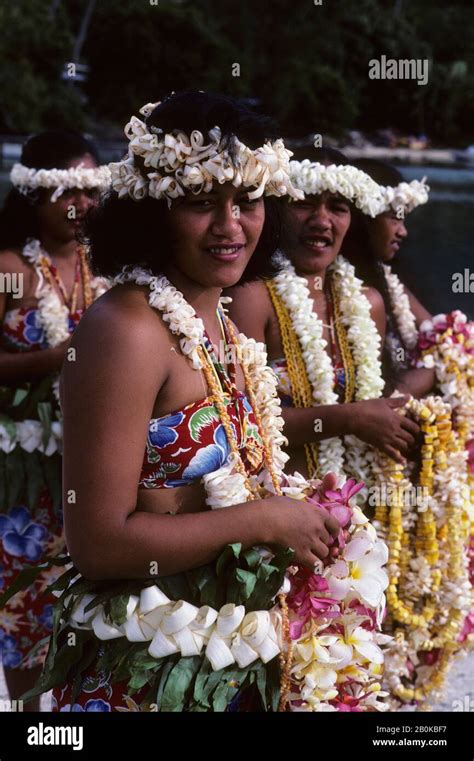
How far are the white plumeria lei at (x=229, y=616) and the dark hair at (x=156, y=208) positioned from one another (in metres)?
0.04

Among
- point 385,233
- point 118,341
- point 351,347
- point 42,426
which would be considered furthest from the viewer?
point 385,233

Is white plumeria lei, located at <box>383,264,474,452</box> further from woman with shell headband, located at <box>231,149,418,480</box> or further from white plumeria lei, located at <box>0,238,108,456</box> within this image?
white plumeria lei, located at <box>0,238,108,456</box>

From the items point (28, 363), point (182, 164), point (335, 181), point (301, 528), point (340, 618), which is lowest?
point (340, 618)

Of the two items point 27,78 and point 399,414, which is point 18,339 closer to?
point 399,414

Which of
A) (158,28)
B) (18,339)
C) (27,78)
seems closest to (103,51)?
(158,28)

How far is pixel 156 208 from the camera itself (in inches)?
81.3

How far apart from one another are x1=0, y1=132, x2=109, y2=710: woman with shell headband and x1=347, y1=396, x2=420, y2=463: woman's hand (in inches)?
45.6

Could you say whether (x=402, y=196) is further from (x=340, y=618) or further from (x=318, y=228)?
(x=340, y=618)

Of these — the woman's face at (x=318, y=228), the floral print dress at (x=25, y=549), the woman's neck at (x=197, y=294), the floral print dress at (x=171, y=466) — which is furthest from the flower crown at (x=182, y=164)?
the floral print dress at (x=25, y=549)

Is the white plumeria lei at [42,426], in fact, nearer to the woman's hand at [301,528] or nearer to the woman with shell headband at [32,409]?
the woman with shell headband at [32,409]

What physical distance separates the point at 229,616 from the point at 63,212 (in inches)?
91.7

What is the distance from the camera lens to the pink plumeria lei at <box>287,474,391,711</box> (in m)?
2.10

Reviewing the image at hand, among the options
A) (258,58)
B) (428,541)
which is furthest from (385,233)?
(258,58)

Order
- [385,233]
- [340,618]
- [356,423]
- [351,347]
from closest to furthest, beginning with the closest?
[340,618], [356,423], [351,347], [385,233]
